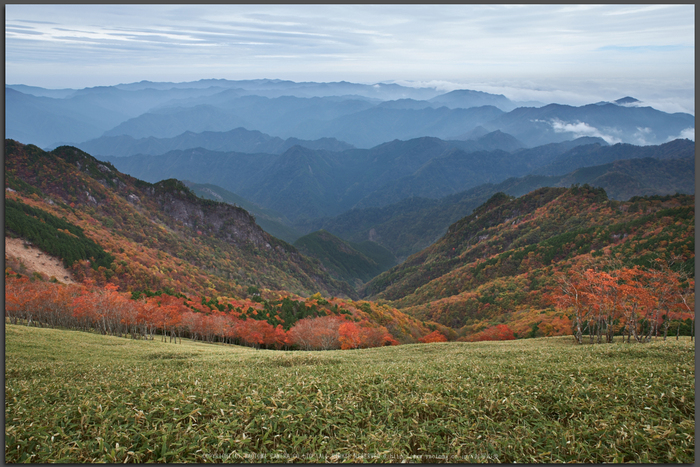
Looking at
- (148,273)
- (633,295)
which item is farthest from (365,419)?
(148,273)

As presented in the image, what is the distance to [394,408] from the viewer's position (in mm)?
9109

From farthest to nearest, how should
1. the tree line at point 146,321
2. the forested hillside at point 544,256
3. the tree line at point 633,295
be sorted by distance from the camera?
the forested hillside at point 544,256 < the tree line at point 146,321 < the tree line at point 633,295

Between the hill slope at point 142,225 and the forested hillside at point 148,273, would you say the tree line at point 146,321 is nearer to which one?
the forested hillside at point 148,273

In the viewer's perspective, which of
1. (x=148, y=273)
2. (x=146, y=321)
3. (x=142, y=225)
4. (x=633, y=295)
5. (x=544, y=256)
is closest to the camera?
(x=633, y=295)

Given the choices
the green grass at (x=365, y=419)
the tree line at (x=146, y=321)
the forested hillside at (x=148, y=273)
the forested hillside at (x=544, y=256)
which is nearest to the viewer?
the green grass at (x=365, y=419)

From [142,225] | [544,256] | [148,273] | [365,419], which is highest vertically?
[365,419]

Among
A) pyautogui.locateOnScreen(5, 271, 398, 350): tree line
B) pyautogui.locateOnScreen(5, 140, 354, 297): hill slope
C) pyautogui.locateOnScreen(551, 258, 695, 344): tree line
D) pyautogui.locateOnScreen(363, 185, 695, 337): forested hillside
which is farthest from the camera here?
pyautogui.locateOnScreen(5, 140, 354, 297): hill slope

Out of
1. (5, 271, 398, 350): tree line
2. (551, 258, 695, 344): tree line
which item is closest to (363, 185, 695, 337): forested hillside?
(551, 258, 695, 344): tree line

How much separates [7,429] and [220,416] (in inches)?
189

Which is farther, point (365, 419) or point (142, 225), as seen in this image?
point (142, 225)

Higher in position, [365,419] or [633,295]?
[365,419]


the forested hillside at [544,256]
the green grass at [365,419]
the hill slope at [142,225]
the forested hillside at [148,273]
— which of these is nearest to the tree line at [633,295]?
the forested hillside at [544,256]

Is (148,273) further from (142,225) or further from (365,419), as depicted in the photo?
(365,419)

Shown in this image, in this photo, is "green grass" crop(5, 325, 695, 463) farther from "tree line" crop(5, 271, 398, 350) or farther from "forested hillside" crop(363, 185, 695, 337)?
"forested hillside" crop(363, 185, 695, 337)
